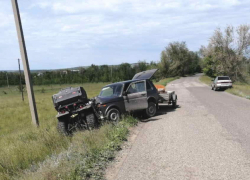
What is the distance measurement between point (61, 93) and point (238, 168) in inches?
252

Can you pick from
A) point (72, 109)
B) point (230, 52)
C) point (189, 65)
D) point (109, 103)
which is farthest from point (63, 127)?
point (189, 65)

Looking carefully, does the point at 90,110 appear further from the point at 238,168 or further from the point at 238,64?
the point at 238,64

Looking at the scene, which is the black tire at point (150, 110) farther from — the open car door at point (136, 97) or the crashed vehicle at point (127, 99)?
the open car door at point (136, 97)

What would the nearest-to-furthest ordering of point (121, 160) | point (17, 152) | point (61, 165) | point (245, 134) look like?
1. point (61, 165)
2. point (121, 160)
3. point (17, 152)
4. point (245, 134)

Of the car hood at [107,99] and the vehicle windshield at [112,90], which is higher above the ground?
the vehicle windshield at [112,90]

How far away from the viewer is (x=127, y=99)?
1098 cm

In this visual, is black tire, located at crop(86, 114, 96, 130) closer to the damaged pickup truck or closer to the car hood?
the damaged pickup truck

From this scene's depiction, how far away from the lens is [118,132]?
7.81 m

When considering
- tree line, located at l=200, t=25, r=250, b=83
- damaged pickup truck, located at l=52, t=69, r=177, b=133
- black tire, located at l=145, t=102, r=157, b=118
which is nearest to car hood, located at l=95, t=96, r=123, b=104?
damaged pickup truck, located at l=52, t=69, r=177, b=133

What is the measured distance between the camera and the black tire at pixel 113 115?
1023cm

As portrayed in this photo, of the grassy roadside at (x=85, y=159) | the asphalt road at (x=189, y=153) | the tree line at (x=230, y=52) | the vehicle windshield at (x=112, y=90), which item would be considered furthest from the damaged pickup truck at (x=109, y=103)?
the tree line at (x=230, y=52)

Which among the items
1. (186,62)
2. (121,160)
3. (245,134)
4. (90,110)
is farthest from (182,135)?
(186,62)

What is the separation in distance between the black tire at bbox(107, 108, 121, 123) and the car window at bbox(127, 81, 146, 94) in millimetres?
1332

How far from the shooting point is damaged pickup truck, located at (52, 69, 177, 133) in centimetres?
899
